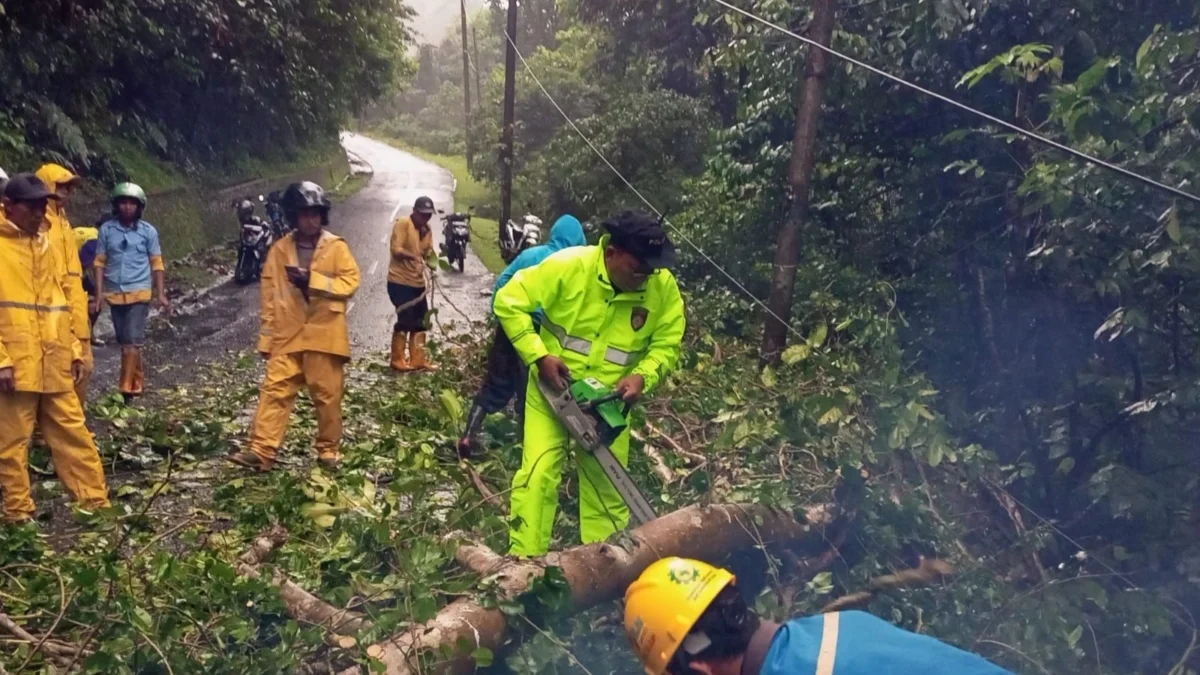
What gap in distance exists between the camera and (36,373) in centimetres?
498

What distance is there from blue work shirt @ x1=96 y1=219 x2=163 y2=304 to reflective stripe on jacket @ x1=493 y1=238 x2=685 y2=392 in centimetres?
438

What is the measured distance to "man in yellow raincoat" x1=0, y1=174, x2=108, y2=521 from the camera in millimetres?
4918

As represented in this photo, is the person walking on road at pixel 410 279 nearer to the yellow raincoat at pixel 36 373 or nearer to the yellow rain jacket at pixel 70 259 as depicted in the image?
the yellow rain jacket at pixel 70 259

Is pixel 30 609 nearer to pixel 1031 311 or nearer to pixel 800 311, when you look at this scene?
pixel 1031 311

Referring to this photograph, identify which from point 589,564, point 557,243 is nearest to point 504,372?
point 557,243

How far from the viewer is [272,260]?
6055 millimetres

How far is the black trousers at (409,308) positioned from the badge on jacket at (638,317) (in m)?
5.01

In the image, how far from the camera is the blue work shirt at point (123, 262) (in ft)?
24.6

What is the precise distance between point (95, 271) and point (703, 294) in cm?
676

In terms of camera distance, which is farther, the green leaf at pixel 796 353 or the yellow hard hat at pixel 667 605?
the green leaf at pixel 796 353

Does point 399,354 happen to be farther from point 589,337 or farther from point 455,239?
point 455,239

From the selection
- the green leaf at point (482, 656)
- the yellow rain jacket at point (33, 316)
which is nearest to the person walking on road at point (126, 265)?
the yellow rain jacket at point (33, 316)

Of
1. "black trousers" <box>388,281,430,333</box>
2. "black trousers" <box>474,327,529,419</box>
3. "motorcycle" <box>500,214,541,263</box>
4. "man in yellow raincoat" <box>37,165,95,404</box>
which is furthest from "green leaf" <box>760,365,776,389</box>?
"motorcycle" <box>500,214,541,263</box>

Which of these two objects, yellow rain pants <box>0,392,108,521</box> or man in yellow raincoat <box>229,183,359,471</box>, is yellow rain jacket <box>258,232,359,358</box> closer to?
man in yellow raincoat <box>229,183,359,471</box>
